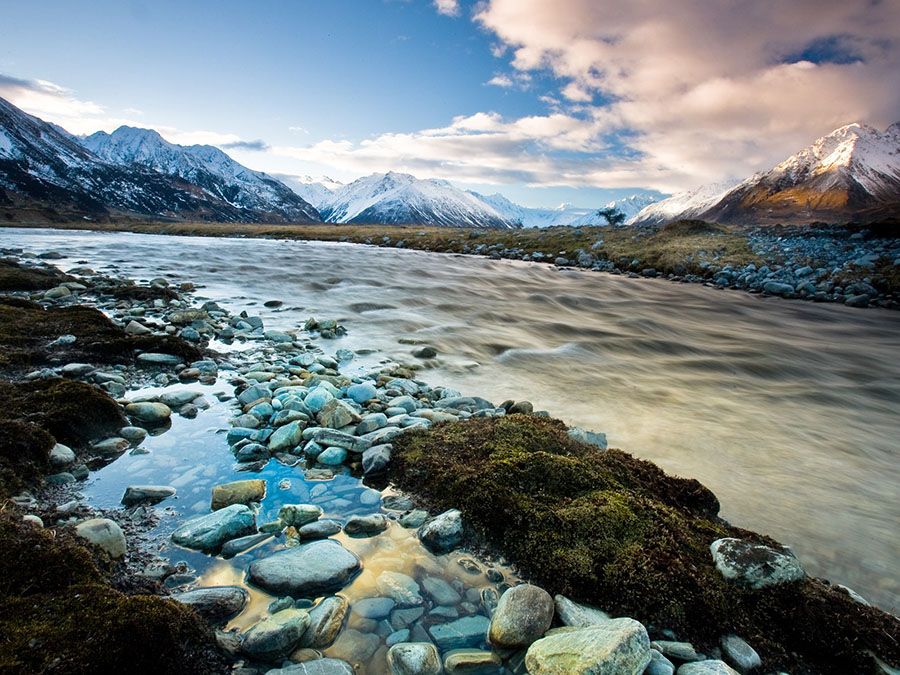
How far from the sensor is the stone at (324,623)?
2895mm

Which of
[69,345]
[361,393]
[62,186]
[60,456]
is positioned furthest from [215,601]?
[62,186]

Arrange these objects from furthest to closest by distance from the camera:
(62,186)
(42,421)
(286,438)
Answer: (62,186)
(286,438)
(42,421)

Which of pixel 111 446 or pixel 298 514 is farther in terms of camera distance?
pixel 111 446

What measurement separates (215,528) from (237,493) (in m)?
0.60

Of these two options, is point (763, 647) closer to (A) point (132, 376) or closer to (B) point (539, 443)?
(B) point (539, 443)

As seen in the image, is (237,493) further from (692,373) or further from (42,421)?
(692,373)

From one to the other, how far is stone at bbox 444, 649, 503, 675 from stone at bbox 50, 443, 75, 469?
4.38m

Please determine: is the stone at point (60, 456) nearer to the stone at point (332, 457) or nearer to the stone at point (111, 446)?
the stone at point (111, 446)

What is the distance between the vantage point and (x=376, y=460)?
517cm

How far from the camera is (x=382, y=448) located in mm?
5348

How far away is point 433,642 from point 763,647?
2248 mm

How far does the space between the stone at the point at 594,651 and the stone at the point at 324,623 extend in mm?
1281

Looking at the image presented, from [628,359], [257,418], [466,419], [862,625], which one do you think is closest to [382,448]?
[466,419]

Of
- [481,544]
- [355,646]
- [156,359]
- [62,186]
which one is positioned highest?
[62,186]
